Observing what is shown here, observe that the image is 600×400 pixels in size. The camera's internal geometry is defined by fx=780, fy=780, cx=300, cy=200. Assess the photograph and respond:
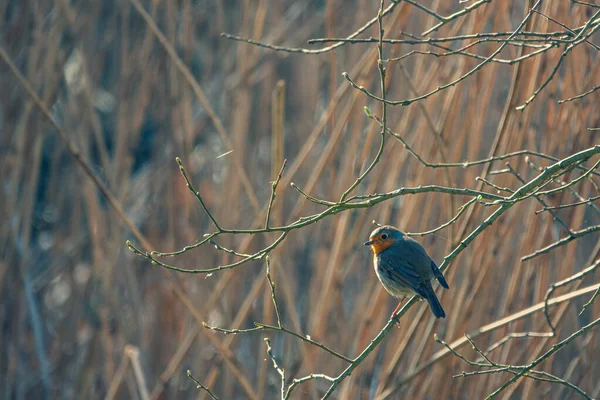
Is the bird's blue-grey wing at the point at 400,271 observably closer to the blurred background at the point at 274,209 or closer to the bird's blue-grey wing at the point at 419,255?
the bird's blue-grey wing at the point at 419,255

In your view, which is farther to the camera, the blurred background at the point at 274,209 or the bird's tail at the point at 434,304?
the blurred background at the point at 274,209

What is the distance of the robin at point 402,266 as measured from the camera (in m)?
2.72

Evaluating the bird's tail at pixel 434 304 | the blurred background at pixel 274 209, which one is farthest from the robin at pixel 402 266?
the blurred background at pixel 274 209

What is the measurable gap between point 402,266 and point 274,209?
93cm

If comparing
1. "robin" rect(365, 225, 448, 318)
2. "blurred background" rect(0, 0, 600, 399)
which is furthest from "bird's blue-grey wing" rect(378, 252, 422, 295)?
"blurred background" rect(0, 0, 600, 399)

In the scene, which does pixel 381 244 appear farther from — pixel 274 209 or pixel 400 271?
pixel 274 209

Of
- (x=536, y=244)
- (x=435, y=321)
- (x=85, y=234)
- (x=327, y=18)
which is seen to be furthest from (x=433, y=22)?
(x=85, y=234)

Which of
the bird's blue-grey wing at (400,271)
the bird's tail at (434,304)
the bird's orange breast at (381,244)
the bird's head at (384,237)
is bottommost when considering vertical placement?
the bird's tail at (434,304)

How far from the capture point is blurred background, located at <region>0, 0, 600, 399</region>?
293 cm

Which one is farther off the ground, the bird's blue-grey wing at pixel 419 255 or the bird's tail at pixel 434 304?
the bird's blue-grey wing at pixel 419 255

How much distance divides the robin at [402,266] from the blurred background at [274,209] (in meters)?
0.14

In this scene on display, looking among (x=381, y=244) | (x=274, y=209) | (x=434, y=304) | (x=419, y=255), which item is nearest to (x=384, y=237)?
(x=381, y=244)

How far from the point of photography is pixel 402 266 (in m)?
2.86

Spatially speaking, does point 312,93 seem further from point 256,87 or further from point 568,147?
point 568,147
